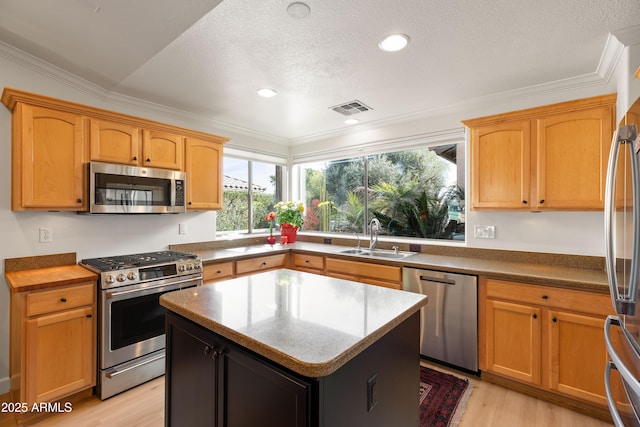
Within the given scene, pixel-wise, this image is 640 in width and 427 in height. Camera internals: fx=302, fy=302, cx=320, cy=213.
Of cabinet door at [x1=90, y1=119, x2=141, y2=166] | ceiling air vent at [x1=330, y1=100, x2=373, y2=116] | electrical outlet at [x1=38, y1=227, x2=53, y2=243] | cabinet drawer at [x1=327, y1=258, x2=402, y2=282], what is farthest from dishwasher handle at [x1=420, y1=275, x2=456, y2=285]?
electrical outlet at [x1=38, y1=227, x2=53, y2=243]

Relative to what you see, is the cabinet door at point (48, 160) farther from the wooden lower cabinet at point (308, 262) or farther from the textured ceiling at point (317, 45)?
the wooden lower cabinet at point (308, 262)

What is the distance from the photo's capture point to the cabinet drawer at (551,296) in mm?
1946

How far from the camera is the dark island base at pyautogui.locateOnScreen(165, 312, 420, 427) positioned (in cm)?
97

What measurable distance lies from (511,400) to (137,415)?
263 cm

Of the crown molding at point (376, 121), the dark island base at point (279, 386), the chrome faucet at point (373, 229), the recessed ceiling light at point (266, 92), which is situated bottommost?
the dark island base at point (279, 386)

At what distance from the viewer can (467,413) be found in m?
2.06

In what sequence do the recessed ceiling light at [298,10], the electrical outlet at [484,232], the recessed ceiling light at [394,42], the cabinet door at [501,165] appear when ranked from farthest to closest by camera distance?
the electrical outlet at [484,232]
the cabinet door at [501,165]
the recessed ceiling light at [394,42]
the recessed ceiling light at [298,10]

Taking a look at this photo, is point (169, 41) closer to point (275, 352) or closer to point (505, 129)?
point (275, 352)

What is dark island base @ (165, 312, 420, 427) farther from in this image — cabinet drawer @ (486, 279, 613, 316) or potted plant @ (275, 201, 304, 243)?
potted plant @ (275, 201, 304, 243)

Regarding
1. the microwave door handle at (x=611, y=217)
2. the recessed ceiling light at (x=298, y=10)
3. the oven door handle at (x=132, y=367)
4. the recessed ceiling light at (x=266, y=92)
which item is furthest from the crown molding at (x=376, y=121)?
the oven door handle at (x=132, y=367)

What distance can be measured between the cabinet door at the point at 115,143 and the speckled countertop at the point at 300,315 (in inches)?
61.3

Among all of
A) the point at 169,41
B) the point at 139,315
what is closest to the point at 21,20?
the point at 169,41

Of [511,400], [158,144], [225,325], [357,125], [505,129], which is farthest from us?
[357,125]

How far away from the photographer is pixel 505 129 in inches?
98.8
